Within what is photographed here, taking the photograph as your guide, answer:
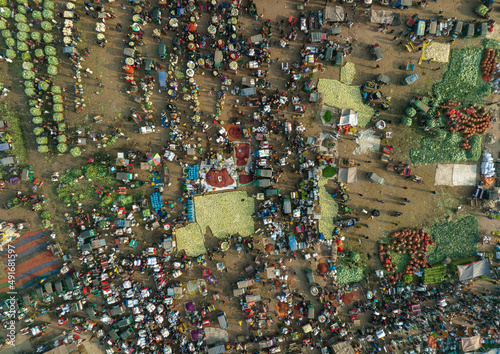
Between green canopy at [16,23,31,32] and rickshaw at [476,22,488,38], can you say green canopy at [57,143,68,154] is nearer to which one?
green canopy at [16,23,31,32]

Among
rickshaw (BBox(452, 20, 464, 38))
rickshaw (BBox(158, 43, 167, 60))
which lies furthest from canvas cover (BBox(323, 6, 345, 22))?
rickshaw (BBox(158, 43, 167, 60))

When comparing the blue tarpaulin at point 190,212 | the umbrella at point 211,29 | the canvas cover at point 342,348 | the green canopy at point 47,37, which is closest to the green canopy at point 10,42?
the green canopy at point 47,37

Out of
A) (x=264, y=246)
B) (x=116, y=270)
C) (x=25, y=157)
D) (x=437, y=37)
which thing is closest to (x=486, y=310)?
(x=264, y=246)

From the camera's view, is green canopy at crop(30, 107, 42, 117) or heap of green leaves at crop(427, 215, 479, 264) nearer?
green canopy at crop(30, 107, 42, 117)

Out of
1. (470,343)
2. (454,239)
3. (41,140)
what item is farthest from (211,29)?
(470,343)

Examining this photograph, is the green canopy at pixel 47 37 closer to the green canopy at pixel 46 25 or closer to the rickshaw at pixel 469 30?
the green canopy at pixel 46 25

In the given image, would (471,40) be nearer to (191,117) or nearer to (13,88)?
(191,117)

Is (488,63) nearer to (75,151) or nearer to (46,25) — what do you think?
(75,151)
